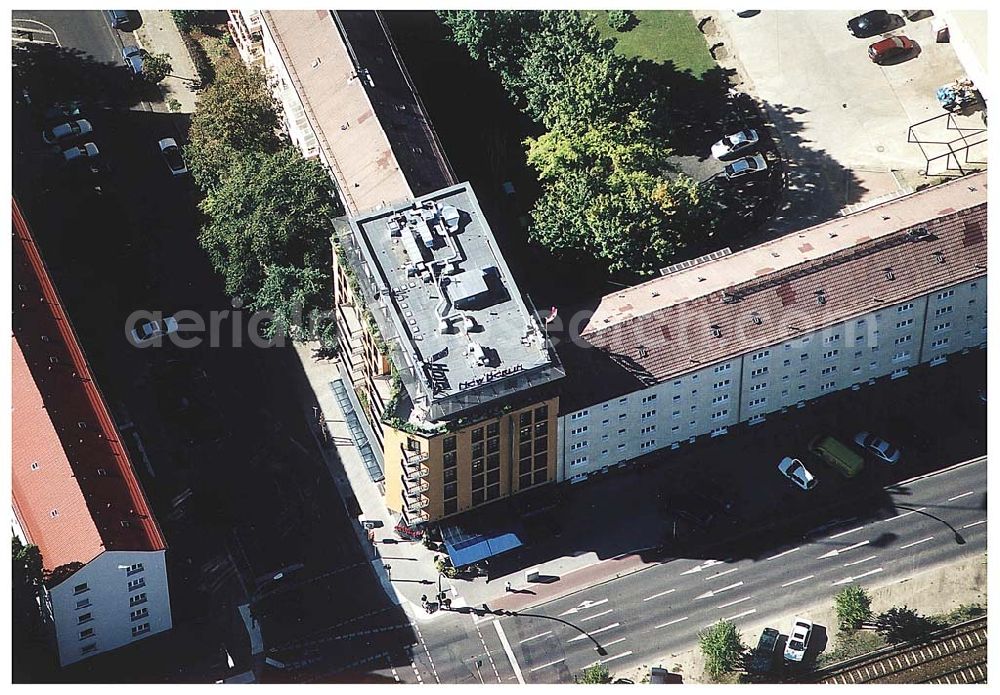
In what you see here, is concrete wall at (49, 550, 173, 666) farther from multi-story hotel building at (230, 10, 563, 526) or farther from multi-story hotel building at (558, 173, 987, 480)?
multi-story hotel building at (558, 173, 987, 480)

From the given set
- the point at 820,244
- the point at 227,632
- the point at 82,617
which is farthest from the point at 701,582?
the point at 82,617

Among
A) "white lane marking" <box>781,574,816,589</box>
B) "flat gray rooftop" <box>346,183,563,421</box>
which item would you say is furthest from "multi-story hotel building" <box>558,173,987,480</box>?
"white lane marking" <box>781,574,816,589</box>

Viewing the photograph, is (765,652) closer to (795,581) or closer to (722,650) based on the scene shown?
(722,650)

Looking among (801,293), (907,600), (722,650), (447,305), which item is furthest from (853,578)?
(447,305)

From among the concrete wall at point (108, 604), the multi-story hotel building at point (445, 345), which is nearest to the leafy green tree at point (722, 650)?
the multi-story hotel building at point (445, 345)

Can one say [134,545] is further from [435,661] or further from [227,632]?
[435,661]

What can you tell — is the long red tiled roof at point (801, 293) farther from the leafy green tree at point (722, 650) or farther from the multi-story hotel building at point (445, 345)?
the leafy green tree at point (722, 650)
